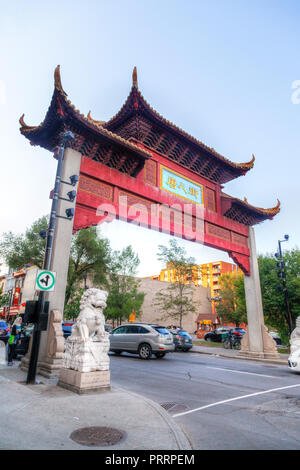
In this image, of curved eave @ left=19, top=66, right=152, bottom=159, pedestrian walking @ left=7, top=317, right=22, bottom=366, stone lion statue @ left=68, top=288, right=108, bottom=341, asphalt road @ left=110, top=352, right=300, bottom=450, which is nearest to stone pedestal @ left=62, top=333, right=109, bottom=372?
stone lion statue @ left=68, top=288, right=108, bottom=341

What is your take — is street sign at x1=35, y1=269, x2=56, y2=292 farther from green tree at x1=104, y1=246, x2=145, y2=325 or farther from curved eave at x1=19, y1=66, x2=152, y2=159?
green tree at x1=104, y1=246, x2=145, y2=325

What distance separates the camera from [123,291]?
3319 cm

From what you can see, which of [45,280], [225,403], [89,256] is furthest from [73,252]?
[225,403]

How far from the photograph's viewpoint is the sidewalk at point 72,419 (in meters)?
3.11

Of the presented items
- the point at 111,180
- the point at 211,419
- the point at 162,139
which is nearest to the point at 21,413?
the point at 211,419

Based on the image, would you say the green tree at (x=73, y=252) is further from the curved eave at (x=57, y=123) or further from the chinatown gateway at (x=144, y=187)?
the curved eave at (x=57, y=123)

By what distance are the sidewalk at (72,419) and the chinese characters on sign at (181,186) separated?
939cm

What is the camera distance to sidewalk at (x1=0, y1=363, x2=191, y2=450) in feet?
10.2

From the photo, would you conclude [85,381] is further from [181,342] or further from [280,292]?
[280,292]

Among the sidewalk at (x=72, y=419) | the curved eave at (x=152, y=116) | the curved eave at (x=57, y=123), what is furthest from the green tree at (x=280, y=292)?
the sidewalk at (x=72, y=419)

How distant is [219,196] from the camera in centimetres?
1567

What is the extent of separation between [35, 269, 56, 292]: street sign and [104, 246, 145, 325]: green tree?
23.3 meters
